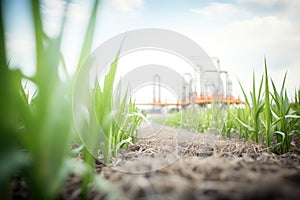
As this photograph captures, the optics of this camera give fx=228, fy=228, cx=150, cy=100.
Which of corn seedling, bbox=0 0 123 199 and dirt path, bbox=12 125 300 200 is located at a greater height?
corn seedling, bbox=0 0 123 199

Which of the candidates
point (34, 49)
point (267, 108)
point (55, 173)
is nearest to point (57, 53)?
point (34, 49)

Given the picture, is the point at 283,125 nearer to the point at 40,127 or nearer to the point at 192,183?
the point at 192,183

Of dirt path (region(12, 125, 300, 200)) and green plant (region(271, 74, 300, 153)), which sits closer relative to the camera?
dirt path (region(12, 125, 300, 200))

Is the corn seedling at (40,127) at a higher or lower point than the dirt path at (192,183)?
higher

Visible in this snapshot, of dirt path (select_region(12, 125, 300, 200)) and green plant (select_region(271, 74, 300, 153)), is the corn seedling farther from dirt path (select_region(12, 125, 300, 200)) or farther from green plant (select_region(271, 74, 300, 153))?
green plant (select_region(271, 74, 300, 153))

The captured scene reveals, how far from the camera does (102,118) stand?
0.84 meters

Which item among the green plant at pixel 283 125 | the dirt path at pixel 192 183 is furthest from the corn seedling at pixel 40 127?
the green plant at pixel 283 125

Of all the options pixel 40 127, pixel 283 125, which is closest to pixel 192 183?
pixel 40 127

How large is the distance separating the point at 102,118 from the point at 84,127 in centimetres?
8

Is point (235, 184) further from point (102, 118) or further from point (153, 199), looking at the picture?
point (102, 118)

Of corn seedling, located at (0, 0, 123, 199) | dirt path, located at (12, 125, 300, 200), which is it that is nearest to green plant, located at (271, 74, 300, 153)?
dirt path, located at (12, 125, 300, 200)

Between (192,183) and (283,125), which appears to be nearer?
(192,183)

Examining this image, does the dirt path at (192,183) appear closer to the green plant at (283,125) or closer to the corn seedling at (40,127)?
the corn seedling at (40,127)

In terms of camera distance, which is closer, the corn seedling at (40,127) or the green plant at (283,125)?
the corn seedling at (40,127)
